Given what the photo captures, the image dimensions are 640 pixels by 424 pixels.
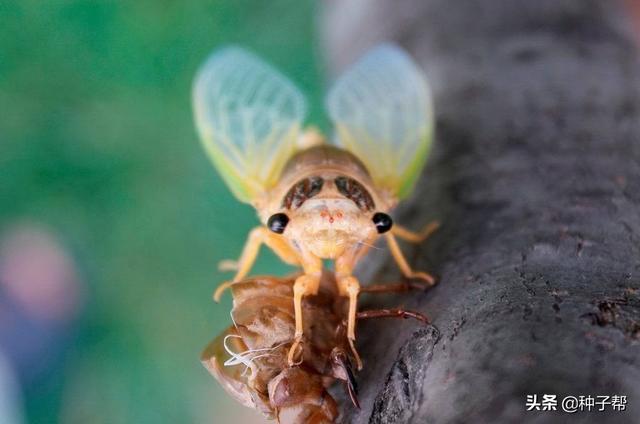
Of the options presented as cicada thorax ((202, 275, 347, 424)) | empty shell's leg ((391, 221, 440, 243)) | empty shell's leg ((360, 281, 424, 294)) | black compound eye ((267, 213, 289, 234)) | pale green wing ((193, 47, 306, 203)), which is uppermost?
pale green wing ((193, 47, 306, 203))

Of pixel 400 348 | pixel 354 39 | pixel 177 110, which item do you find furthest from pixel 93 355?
pixel 400 348

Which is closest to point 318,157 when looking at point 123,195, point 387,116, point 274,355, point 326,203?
point 326,203

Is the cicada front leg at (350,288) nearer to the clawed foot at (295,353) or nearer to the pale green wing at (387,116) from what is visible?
the clawed foot at (295,353)

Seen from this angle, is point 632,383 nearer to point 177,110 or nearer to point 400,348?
point 400,348

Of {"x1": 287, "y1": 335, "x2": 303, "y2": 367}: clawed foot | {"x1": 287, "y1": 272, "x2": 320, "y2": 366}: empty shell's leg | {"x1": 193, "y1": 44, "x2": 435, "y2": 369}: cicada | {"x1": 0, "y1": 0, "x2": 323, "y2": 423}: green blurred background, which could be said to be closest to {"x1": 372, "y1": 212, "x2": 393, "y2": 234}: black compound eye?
{"x1": 193, "y1": 44, "x2": 435, "y2": 369}: cicada

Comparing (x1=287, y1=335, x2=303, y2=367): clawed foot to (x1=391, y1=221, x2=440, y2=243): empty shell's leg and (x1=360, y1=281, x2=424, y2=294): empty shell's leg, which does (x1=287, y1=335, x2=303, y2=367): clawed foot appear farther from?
(x1=391, y1=221, x2=440, y2=243): empty shell's leg

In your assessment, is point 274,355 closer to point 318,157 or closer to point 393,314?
point 393,314
